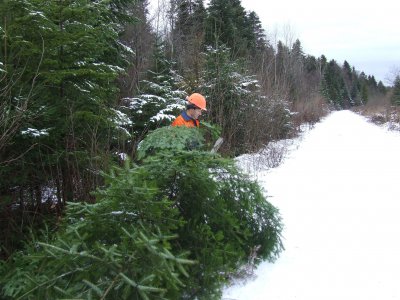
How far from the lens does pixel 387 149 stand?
40.0ft

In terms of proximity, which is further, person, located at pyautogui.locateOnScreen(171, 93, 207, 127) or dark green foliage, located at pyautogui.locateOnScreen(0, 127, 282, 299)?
person, located at pyautogui.locateOnScreen(171, 93, 207, 127)

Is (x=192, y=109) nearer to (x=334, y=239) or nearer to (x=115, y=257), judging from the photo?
(x=334, y=239)

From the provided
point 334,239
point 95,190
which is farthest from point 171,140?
point 334,239

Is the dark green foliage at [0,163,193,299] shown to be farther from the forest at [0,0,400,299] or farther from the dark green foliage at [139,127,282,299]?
the dark green foliage at [139,127,282,299]

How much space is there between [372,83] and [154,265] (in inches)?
4567

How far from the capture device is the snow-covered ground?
3.05 meters

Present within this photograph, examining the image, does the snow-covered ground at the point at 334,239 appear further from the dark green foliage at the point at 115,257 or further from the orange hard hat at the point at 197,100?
the orange hard hat at the point at 197,100

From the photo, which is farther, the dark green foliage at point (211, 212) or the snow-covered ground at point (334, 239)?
the snow-covered ground at point (334, 239)

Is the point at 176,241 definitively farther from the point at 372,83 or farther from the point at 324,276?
the point at 372,83

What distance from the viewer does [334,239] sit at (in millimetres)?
4160

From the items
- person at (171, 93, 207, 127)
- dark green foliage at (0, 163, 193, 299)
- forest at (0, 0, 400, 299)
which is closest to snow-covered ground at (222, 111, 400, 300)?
forest at (0, 0, 400, 299)

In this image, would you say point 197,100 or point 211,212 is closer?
point 211,212

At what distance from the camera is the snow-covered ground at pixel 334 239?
3.05 metres

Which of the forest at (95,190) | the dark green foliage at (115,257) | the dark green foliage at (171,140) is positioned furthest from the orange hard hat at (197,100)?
the dark green foliage at (115,257)
